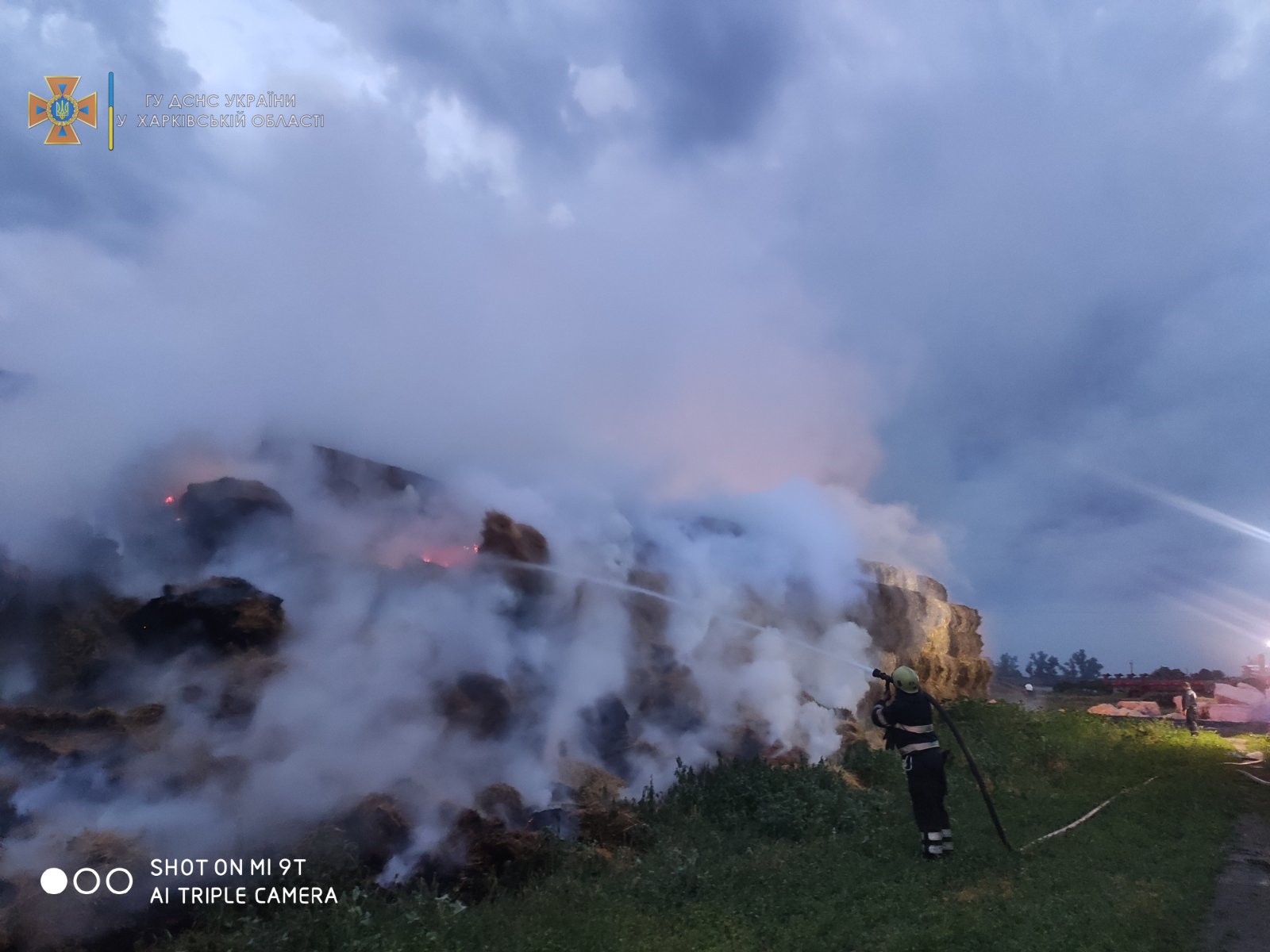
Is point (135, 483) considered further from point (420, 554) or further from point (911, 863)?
point (911, 863)

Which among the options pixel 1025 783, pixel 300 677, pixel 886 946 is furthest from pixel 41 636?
pixel 1025 783

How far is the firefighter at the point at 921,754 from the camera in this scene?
991 centimetres

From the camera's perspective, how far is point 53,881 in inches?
265

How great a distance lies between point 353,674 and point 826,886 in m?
6.81

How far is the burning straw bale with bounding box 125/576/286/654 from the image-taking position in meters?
10.0

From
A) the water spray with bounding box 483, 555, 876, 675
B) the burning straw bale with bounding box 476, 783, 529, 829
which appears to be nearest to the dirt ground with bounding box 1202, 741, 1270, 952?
the water spray with bounding box 483, 555, 876, 675

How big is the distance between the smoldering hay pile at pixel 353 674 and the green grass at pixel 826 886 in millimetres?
967

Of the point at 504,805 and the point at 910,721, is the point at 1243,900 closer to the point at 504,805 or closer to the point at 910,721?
the point at 910,721

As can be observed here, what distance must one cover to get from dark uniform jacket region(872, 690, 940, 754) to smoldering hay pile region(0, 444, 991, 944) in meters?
4.00

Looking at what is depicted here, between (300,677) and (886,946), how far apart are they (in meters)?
7.75

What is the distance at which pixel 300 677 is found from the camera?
33.5 ft

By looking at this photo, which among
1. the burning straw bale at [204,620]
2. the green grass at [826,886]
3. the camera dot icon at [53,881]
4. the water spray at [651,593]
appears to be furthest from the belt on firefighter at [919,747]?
the camera dot icon at [53,881]

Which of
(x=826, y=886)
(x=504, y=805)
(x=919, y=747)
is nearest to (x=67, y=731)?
(x=504, y=805)

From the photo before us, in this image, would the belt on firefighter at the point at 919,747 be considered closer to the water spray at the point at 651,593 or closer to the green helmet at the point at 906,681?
the green helmet at the point at 906,681
